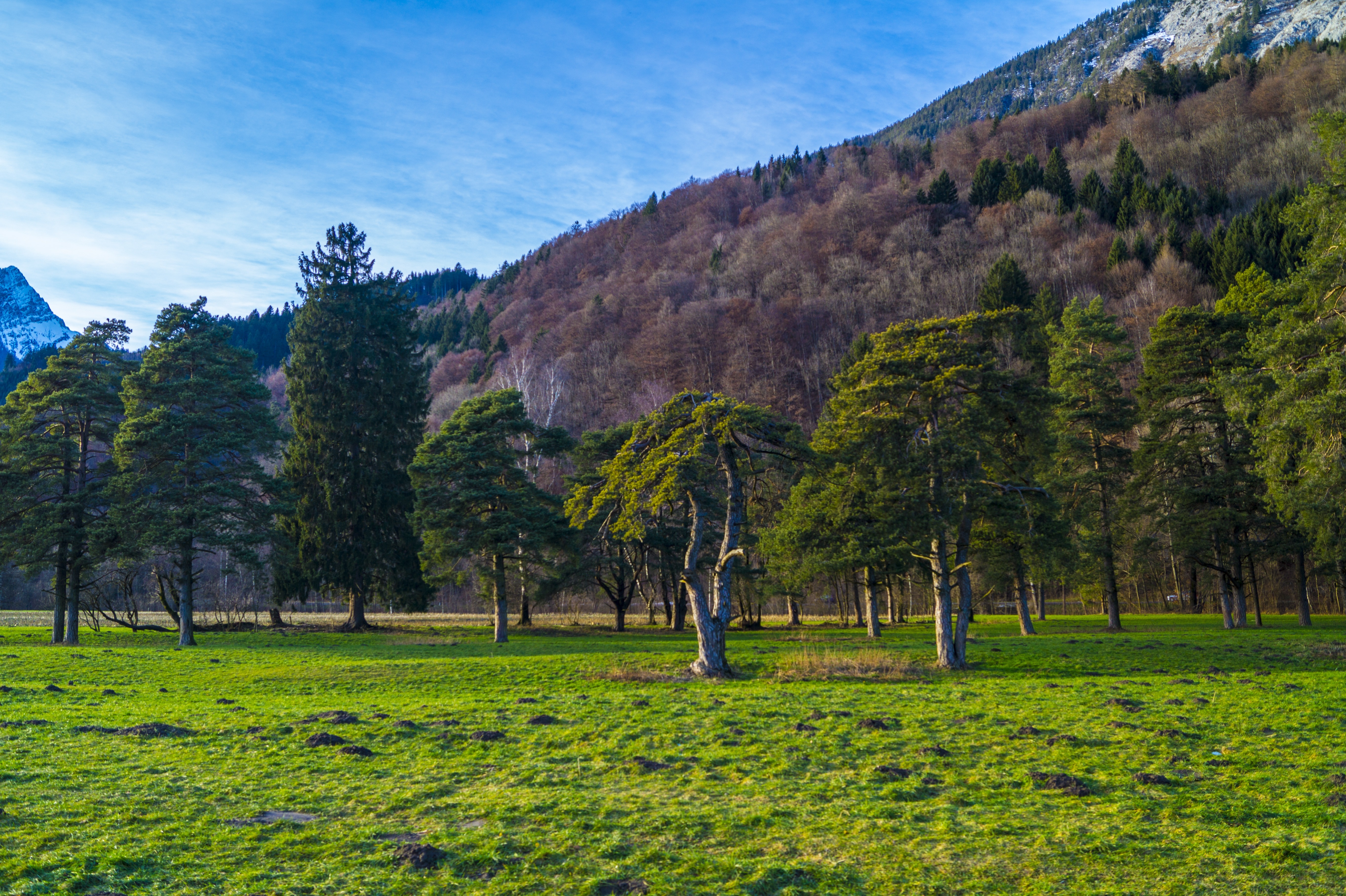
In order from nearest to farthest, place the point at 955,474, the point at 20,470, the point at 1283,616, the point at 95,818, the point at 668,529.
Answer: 1. the point at 95,818
2. the point at 955,474
3. the point at 20,470
4. the point at 668,529
5. the point at 1283,616

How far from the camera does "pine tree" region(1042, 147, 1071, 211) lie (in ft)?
302

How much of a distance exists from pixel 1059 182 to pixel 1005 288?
97.9 feet

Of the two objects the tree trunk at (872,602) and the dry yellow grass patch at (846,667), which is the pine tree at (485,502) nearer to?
the tree trunk at (872,602)

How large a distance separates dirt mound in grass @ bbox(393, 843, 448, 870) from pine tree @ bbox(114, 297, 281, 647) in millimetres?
31264

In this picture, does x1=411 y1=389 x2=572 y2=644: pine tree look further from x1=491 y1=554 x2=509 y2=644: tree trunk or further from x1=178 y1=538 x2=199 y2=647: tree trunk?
x1=178 y1=538 x2=199 y2=647: tree trunk

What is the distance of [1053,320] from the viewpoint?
63.6 m

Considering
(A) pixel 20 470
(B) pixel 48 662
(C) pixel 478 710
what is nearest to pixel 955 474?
(C) pixel 478 710

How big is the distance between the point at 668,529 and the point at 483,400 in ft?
40.2

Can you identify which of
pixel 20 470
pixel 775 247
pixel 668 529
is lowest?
pixel 668 529

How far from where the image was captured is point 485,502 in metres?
36.2

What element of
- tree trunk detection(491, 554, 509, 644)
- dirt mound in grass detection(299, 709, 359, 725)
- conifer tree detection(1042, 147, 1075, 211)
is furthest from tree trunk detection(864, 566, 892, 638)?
conifer tree detection(1042, 147, 1075, 211)

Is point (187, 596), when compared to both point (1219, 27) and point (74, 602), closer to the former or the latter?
point (74, 602)

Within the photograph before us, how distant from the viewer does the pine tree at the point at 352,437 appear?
44375mm

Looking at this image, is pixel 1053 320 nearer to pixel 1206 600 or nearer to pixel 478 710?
pixel 1206 600
